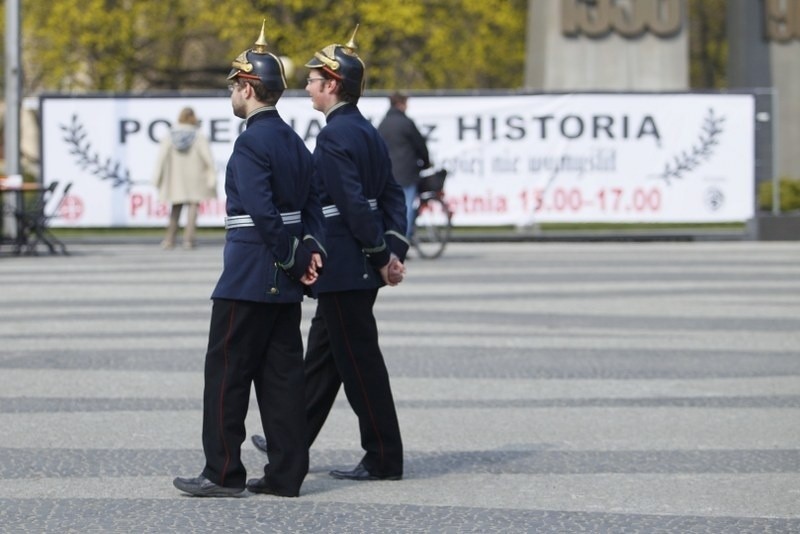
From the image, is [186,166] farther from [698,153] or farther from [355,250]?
[355,250]

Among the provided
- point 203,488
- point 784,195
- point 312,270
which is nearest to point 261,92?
point 312,270

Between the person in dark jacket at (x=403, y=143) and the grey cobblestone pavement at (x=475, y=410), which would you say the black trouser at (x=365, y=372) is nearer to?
the grey cobblestone pavement at (x=475, y=410)

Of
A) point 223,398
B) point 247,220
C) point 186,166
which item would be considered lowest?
point 223,398

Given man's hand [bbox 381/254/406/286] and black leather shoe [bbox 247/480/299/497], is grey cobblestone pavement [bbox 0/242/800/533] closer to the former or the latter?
black leather shoe [bbox 247/480/299/497]

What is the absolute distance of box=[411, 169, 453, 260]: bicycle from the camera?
62.0 ft

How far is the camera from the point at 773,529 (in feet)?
19.9

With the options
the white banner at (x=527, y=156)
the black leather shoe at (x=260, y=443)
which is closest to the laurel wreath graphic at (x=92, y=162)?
the white banner at (x=527, y=156)

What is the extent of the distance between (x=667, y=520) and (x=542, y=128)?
18.1m

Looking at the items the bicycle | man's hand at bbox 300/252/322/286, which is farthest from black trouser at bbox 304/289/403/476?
the bicycle

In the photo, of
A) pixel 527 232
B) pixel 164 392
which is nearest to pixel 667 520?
pixel 164 392

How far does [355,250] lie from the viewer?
273 inches

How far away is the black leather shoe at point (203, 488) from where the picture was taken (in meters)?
6.54

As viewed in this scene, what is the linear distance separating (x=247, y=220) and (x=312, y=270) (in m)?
0.30

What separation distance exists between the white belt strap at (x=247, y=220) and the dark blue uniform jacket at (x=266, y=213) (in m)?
0.01
